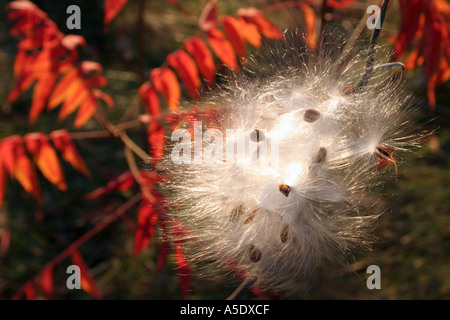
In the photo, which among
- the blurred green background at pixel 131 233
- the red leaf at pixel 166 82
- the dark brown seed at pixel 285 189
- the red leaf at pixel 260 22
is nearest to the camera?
the dark brown seed at pixel 285 189

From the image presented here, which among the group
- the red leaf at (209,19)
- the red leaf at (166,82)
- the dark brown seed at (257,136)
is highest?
the red leaf at (209,19)

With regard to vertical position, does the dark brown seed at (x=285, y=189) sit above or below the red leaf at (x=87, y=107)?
below

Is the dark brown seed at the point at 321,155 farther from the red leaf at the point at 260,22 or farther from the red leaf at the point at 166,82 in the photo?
the red leaf at the point at 166,82

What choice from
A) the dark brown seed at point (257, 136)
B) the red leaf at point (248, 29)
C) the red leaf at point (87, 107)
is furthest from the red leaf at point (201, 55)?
the dark brown seed at point (257, 136)

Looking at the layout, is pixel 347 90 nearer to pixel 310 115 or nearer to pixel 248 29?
pixel 310 115

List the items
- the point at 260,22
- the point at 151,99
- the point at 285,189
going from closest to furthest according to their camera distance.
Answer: the point at 285,189 → the point at 260,22 → the point at 151,99

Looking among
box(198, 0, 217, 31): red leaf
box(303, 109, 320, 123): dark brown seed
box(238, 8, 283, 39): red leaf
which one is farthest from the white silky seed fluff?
box(198, 0, 217, 31): red leaf

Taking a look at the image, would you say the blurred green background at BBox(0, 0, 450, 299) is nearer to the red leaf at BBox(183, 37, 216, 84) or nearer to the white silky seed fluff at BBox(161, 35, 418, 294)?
the red leaf at BBox(183, 37, 216, 84)

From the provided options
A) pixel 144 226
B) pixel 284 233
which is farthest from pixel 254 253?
pixel 144 226
